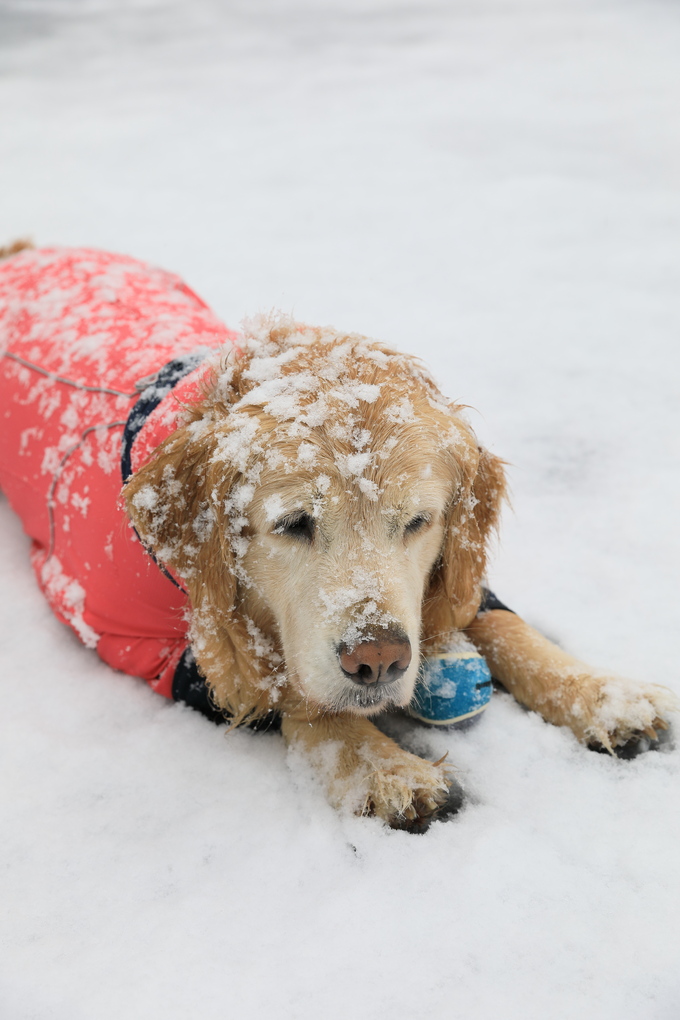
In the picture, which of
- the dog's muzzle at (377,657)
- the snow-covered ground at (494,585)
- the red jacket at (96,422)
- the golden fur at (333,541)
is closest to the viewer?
the snow-covered ground at (494,585)

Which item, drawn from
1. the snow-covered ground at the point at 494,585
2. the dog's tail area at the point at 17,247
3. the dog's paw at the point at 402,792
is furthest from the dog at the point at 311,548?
the dog's tail area at the point at 17,247

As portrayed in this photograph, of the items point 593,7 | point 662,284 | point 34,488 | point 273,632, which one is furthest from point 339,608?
point 593,7

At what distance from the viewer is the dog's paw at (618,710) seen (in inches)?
101

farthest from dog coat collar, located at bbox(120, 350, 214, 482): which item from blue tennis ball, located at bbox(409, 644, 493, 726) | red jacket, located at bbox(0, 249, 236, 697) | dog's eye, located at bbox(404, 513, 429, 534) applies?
blue tennis ball, located at bbox(409, 644, 493, 726)

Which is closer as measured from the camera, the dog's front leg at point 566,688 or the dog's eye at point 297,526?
the dog's eye at point 297,526

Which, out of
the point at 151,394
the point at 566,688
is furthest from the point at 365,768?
the point at 151,394

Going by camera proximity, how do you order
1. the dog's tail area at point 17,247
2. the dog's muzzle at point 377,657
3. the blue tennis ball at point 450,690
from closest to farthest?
the dog's muzzle at point 377,657 → the blue tennis ball at point 450,690 → the dog's tail area at point 17,247

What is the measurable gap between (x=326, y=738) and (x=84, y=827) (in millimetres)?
827

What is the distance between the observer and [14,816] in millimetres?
2490

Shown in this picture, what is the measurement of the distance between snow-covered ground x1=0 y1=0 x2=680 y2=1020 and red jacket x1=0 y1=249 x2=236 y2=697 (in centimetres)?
25

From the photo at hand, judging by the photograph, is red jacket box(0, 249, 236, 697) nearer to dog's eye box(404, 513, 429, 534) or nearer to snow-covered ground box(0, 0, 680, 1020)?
snow-covered ground box(0, 0, 680, 1020)

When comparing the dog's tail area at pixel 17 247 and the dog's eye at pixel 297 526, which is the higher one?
the dog's tail area at pixel 17 247

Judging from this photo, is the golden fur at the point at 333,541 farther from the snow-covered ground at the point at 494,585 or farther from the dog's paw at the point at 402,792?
the snow-covered ground at the point at 494,585

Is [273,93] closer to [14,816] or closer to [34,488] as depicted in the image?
[34,488]
